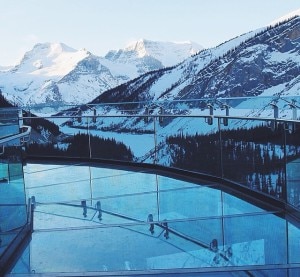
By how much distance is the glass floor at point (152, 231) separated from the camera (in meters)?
1.88

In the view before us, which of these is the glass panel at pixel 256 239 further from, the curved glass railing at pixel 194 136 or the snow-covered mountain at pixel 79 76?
the snow-covered mountain at pixel 79 76

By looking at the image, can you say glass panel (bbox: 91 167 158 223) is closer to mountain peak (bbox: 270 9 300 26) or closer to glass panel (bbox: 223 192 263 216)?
glass panel (bbox: 223 192 263 216)

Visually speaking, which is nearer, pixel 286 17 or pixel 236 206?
pixel 236 206

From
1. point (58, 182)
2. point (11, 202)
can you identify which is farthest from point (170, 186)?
point (11, 202)

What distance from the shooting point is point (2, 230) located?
1.86 metres

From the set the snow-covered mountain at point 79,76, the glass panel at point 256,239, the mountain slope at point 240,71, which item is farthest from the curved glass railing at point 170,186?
the snow-covered mountain at point 79,76

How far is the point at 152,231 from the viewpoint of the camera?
7.56 ft

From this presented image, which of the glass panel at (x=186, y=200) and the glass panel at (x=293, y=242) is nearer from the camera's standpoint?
the glass panel at (x=293, y=242)

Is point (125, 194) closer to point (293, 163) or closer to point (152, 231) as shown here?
point (152, 231)

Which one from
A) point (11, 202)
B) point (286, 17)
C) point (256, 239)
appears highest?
point (286, 17)

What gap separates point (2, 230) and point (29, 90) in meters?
→ 168

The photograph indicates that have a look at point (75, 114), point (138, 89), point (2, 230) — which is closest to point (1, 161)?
point (2, 230)

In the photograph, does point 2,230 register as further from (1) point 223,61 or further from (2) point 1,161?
(1) point 223,61

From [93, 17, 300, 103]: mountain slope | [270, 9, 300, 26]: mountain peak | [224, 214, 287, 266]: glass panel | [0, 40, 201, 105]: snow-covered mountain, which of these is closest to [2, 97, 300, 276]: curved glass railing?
[224, 214, 287, 266]: glass panel
